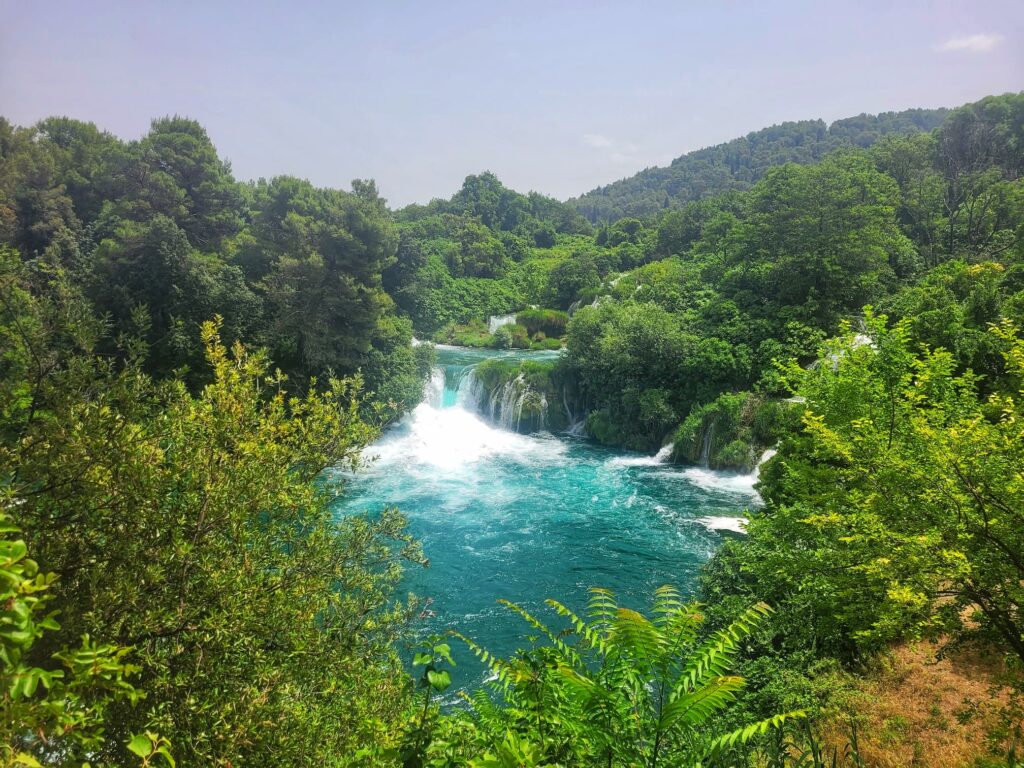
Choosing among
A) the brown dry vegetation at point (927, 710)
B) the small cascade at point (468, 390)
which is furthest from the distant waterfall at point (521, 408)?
the brown dry vegetation at point (927, 710)

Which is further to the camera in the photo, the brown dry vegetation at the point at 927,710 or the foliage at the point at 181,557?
the brown dry vegetation at the point at 927,710

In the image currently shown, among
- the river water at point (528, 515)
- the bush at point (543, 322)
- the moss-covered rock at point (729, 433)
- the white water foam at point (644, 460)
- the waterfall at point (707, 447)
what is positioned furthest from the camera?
the bush at point (543, 322)

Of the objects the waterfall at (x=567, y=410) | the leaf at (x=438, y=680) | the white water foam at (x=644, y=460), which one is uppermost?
the leaf at (x=438, y=680)

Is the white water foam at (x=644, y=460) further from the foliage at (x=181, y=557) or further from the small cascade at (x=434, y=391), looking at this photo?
the foliage at (x=181, y=557)

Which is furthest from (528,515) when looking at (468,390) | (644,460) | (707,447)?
(468,390)

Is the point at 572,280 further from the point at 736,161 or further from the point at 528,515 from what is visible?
the point at 736,161

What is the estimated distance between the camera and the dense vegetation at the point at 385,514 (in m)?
3.57

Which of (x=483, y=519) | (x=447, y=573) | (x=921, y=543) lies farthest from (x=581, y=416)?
(x=921, y=543)

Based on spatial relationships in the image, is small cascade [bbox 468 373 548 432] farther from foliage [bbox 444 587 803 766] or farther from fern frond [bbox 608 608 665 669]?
fern frond [bbox 608 608 665 669]

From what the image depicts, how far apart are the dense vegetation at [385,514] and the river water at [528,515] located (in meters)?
1.34

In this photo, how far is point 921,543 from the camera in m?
5.55

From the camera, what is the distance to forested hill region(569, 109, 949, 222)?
127125mm

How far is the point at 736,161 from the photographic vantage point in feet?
509

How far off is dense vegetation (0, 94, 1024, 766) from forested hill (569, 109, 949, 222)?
9938cm
